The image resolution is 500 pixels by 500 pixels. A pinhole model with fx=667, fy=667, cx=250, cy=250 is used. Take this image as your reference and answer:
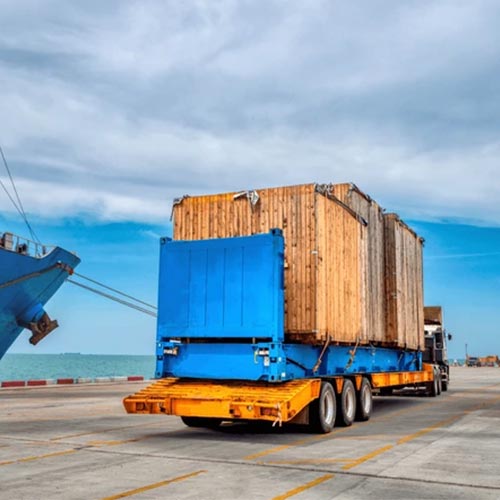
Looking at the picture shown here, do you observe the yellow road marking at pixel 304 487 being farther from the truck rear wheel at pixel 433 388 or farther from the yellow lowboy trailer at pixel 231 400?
the truck rear wheel at pixel 433 388

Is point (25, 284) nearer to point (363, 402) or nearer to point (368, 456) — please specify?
point (363, 402)

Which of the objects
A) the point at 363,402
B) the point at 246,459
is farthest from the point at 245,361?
the point at 363,402

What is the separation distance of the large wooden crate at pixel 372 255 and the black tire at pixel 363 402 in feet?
4.39

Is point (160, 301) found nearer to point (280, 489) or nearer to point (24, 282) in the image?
point (280, 489)

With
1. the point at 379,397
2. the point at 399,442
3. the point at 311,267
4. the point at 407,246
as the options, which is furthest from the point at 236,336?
the point at 379,397

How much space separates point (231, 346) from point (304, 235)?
8.55 feet

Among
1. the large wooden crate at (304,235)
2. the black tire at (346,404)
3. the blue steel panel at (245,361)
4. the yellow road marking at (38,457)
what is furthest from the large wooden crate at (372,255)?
the yellow road marking at (38,457)

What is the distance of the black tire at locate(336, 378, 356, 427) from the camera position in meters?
14.0

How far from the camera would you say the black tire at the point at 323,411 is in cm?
1273

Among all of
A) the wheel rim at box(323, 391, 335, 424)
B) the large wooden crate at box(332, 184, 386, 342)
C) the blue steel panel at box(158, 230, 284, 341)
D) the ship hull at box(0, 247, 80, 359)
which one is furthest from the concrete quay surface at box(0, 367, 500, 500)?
the ship hull at box(0, 247, 80, 359)

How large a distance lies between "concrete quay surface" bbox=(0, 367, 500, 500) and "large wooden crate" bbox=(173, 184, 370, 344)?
2176 mm

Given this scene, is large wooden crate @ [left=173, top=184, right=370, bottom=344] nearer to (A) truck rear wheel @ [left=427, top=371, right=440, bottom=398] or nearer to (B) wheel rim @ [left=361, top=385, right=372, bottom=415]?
(B) wheel rim @ [left=361, top=385, right=372, bottom=415]

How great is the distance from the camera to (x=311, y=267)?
12.7m

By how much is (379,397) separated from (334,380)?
39.0ft
